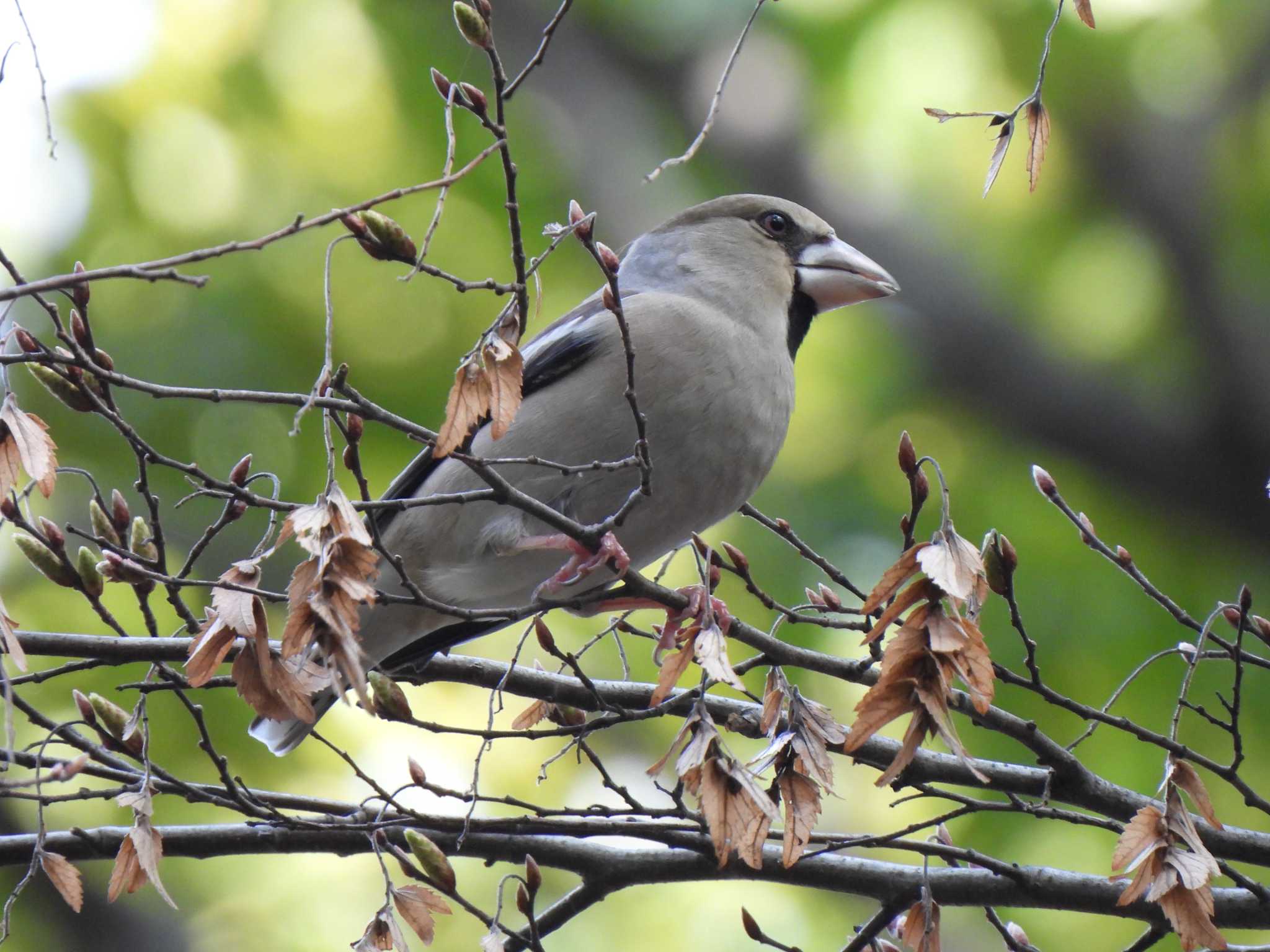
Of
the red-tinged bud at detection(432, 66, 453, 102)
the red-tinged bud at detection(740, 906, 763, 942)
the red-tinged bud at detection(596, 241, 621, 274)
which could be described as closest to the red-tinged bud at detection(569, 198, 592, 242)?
the red-tinged bud at detection(596, 241, 621, 274)

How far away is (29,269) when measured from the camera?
6.89 meters

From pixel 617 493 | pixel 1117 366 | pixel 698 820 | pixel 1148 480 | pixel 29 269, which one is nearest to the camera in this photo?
pixel 698 820

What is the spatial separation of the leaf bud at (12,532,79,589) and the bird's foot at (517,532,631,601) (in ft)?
3.38

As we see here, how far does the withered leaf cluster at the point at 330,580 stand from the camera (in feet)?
6.64

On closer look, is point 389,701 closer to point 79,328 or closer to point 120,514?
point 120,514

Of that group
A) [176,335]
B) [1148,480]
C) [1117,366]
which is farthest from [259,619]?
[1117,366]

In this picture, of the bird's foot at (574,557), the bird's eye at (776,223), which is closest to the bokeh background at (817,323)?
the bird's eye at (776,223)

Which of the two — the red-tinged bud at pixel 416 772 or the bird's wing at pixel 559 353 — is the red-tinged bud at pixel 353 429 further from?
the bird's wing at pixel 559 353

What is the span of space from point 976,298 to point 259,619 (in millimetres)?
6443

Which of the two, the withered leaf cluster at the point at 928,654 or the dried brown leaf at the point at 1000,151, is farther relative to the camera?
the dried brown leaf at the point at 1000,151

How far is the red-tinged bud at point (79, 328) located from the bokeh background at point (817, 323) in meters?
4.00

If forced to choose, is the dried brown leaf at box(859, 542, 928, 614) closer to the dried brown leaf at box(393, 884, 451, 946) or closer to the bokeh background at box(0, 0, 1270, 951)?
the dried brown leaf at box(393, 884, 451, 946)

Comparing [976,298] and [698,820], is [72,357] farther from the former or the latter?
[976,298]

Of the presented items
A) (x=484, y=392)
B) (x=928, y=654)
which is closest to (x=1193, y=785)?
(x=928, y=654)
